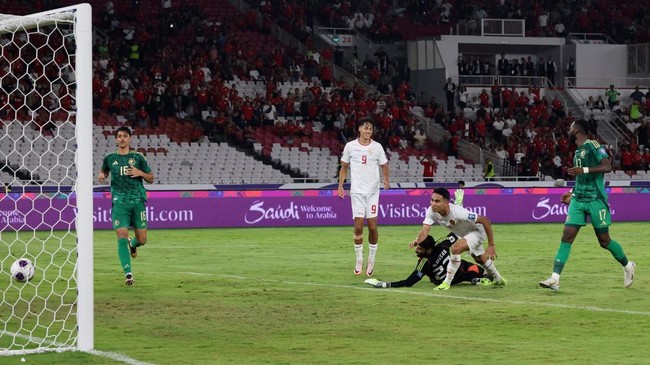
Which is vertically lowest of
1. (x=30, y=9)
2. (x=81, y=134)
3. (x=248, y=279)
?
(x=248, y=279)

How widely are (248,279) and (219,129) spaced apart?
881 inches

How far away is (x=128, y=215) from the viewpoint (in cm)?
1602

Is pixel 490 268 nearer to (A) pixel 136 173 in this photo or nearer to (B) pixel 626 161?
(A) pixel 136 173

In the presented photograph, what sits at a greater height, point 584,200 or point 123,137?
point 123,137

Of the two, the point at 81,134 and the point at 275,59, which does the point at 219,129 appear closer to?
the point at 275,59

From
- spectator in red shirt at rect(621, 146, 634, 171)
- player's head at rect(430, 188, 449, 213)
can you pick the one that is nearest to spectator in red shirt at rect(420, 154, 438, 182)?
spectator in red shirt at rect(621, 146, 634, 171)

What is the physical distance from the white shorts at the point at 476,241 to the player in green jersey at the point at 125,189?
14.0 ft

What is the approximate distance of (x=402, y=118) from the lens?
4284 centimetres

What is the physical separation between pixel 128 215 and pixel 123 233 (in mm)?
307

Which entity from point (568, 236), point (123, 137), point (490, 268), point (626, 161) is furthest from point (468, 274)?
point (626, 161)

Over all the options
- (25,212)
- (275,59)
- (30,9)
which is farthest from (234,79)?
(25,212)

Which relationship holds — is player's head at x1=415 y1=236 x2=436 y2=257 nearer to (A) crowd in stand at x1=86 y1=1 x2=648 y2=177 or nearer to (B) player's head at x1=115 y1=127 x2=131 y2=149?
(B) player's head at x1=115 y1=127 x2=131 y2=149

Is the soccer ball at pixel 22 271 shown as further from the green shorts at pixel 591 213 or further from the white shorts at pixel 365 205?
the green shorts at pixel 591 213

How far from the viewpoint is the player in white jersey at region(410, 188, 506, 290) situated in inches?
575
